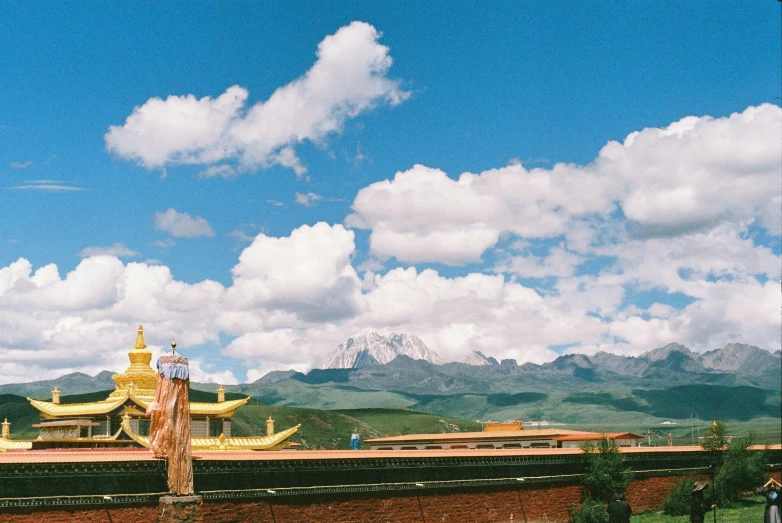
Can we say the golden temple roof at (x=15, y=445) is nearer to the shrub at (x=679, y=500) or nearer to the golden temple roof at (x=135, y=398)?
the golden temple roof at (x=135, y=398)

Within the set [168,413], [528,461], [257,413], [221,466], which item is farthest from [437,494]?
[257,413]

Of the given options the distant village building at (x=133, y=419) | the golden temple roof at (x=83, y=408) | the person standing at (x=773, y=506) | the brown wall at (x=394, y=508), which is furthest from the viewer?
the golden temple roof at (x=83, y=408)

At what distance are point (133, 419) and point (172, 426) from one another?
18492 millimetres

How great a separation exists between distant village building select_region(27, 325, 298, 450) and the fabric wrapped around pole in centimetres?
1383

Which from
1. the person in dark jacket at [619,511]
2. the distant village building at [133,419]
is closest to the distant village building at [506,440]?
the distant village building at [133,419]

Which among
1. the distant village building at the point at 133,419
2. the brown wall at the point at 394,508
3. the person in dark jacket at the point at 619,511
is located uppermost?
the distant village building at the point at 133,419

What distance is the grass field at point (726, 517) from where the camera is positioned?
35.3 meters

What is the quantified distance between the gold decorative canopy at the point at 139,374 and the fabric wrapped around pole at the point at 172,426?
1988 centimetres

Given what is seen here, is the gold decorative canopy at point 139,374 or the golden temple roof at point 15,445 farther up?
the gold decorative canopy at point 139,374

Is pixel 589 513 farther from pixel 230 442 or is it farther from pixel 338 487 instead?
pixel 230 442

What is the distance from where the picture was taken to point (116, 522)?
25.2 meters

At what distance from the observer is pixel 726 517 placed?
36500 millimetres

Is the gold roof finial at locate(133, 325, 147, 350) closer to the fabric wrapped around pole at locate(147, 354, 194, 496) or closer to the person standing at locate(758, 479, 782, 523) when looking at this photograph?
the fabric wrapped around pole at locate(147, 354, 194, 496)

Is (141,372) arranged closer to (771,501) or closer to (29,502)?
(29,502)
